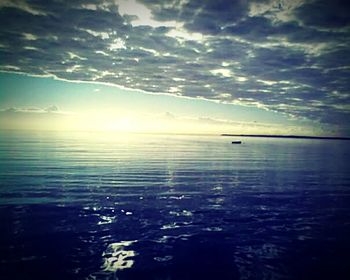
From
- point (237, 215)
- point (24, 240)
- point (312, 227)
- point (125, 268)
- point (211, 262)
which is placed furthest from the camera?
point (237, 215)

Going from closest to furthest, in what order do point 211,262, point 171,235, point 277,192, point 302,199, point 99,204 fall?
point 211,262 < point 171,235 < point 99,204 < point 302,199 < point 277,192

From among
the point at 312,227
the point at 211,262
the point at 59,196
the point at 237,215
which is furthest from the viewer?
the point at 59,196

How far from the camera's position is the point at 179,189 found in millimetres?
27203

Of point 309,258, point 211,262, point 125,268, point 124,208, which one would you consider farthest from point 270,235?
point 124,208

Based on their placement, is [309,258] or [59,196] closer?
[309,258]

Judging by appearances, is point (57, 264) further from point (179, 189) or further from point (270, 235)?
point (179, 189)

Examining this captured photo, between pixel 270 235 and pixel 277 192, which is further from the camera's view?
pixel 277 192

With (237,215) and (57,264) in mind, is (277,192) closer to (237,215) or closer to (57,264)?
(237,215)

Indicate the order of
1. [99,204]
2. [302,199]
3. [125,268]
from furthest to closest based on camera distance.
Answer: [302,199]
[99,204]
[125,268]

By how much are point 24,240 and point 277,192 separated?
2291 centimetres


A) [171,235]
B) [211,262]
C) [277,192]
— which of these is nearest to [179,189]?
[277,192]

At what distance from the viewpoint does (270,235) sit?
15.3 metres

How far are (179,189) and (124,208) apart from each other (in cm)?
853

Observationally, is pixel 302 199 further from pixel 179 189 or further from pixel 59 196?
pixel 59 196
